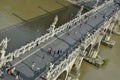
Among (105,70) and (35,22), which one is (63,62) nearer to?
(105,70)

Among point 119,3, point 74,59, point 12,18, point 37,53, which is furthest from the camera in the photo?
point 119,3

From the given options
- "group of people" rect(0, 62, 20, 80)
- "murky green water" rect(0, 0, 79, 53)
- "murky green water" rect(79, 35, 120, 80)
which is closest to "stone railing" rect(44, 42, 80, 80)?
"group of people" rect(0, 62, 20, 80)

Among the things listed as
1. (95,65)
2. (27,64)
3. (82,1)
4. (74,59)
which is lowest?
(82,1)

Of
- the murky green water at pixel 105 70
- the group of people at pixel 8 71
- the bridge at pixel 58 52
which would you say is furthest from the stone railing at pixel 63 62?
the murky green water at pixel 105 70

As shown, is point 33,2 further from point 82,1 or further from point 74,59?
point 74,59

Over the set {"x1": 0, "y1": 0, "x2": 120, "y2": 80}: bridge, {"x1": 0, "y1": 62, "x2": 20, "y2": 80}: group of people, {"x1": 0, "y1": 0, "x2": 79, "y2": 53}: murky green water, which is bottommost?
{"x1": 0, "y1": 0, "x2": 79, "y2": 53}: murky green water

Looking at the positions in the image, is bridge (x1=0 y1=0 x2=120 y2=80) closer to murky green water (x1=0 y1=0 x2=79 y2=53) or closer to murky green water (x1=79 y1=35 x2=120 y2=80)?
murky green water (x1=79 y1=35 x2=120 y2=80)

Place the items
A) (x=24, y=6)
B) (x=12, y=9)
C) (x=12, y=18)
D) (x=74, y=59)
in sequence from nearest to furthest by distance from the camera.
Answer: (x=74, y=59)
(x=12, y=18)
(x=12, y=9)
(x=24, y=6)

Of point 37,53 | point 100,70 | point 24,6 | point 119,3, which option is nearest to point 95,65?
point 100,70

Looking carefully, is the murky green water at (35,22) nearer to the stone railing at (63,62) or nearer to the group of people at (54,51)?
the group of people at (54,51)

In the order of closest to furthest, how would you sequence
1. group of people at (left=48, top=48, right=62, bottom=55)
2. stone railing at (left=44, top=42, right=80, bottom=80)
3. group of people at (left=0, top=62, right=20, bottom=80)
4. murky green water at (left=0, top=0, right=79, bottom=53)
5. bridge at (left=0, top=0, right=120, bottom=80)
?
group of people at (left=0, top=62, right=20, bottom=80), bridge at (left=0, top=0, right=120, bottom=80), stone railing at (left=44, top=42, right=80, bottom=80), group of people at (left=48, top=48, right=62, bottom=55), murky green water at (left=0, top=0, right=79, bottom=53)
